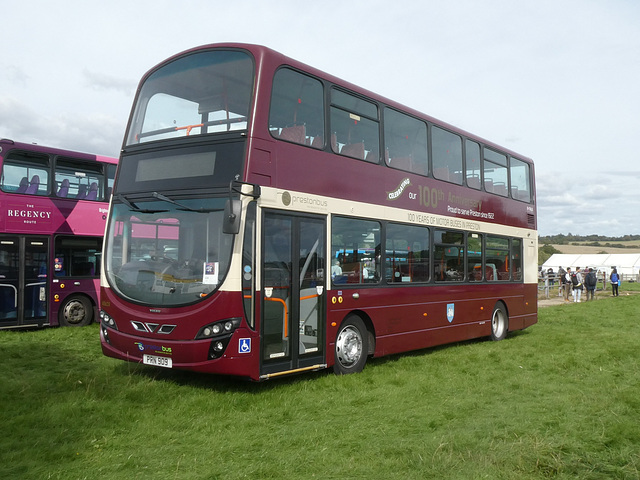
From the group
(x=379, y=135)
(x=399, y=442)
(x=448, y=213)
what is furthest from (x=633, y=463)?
(x=448, y=213)

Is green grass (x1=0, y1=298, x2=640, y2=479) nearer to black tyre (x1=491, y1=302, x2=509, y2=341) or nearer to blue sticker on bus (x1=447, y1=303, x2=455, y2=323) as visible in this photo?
blue sticker on bus (x1=447, y1=303, x2=455, y2=323)

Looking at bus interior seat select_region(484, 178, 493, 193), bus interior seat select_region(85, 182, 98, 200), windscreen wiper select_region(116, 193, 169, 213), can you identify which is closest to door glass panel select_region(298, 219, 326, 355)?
windscreen wiper select_region(116, 193, 169, 213)

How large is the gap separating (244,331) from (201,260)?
3.36 feet

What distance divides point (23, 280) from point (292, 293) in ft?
26.8

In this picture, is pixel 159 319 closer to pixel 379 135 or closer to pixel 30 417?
pixel 30 417

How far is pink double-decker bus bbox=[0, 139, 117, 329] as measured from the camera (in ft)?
46.2

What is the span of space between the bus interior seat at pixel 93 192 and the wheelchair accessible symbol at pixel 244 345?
→ 9.07 metres

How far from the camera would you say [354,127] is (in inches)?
406

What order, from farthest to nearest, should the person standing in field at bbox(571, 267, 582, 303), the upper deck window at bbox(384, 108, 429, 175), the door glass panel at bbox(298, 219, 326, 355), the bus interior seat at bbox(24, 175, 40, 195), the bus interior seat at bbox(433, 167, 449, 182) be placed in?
1. the person standing in field at bbox(571, 267, 582, 303)
2. the bus interior seat at bbox(24, 175, 40, 195)
3. the bus interior seat at bbox(433, 167, 449, 182)
4. the upper deck window at bbox(384, 108, 429, 175)
5. the door glass panel at bbox(298, 219, 326, 355)

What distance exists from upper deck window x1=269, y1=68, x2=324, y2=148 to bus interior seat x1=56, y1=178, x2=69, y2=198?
7.98 meters

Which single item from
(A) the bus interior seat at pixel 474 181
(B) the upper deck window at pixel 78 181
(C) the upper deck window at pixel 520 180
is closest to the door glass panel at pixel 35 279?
(B) the upper deck window at pixel 78 181

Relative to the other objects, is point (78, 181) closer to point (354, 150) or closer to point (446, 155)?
point (354, 150)

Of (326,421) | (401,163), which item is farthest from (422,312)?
(326,421)

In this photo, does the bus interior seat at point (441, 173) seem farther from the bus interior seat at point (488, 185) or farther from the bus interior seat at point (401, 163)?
the bus interior seat at point (488, 185)
